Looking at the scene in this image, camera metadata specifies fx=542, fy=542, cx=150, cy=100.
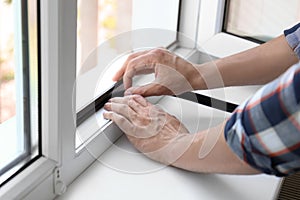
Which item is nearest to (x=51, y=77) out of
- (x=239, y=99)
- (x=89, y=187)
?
(x=89, y=187)

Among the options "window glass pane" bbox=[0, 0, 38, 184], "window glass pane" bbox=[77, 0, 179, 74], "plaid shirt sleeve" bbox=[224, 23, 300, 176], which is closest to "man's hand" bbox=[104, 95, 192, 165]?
"window glass pane" bbox=[77, 0, 179, 74]

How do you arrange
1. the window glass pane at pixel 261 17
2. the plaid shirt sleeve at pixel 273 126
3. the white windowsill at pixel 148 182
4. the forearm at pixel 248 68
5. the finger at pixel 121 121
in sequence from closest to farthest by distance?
1. the plaid shirt sleeve at pixel 273 126
2. the white windowsill at pixel 148 182
3. the finger at pixel 121 121
4. the forearm at pixel 248 68
5. the window glass pane at pixel 261 17

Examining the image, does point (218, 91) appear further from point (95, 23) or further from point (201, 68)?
point (95, 23)

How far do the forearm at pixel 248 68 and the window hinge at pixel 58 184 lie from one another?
410 millimetres

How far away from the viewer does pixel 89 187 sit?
92cm

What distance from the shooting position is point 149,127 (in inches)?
40.8

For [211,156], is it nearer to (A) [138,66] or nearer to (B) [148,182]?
(B) [148,182]

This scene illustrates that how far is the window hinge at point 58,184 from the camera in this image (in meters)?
0.87

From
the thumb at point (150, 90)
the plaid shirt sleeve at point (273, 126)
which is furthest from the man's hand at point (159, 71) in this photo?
the plaid shirt sleeve at point (273, 126)

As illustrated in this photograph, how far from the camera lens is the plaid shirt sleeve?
20.5 inches

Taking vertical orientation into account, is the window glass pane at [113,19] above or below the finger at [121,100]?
above

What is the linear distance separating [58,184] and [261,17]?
0.83 meters

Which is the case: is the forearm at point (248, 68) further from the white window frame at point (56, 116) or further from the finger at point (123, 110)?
the white window frame at point (56, 116)

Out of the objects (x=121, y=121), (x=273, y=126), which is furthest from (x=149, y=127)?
(x=273, y=126)
